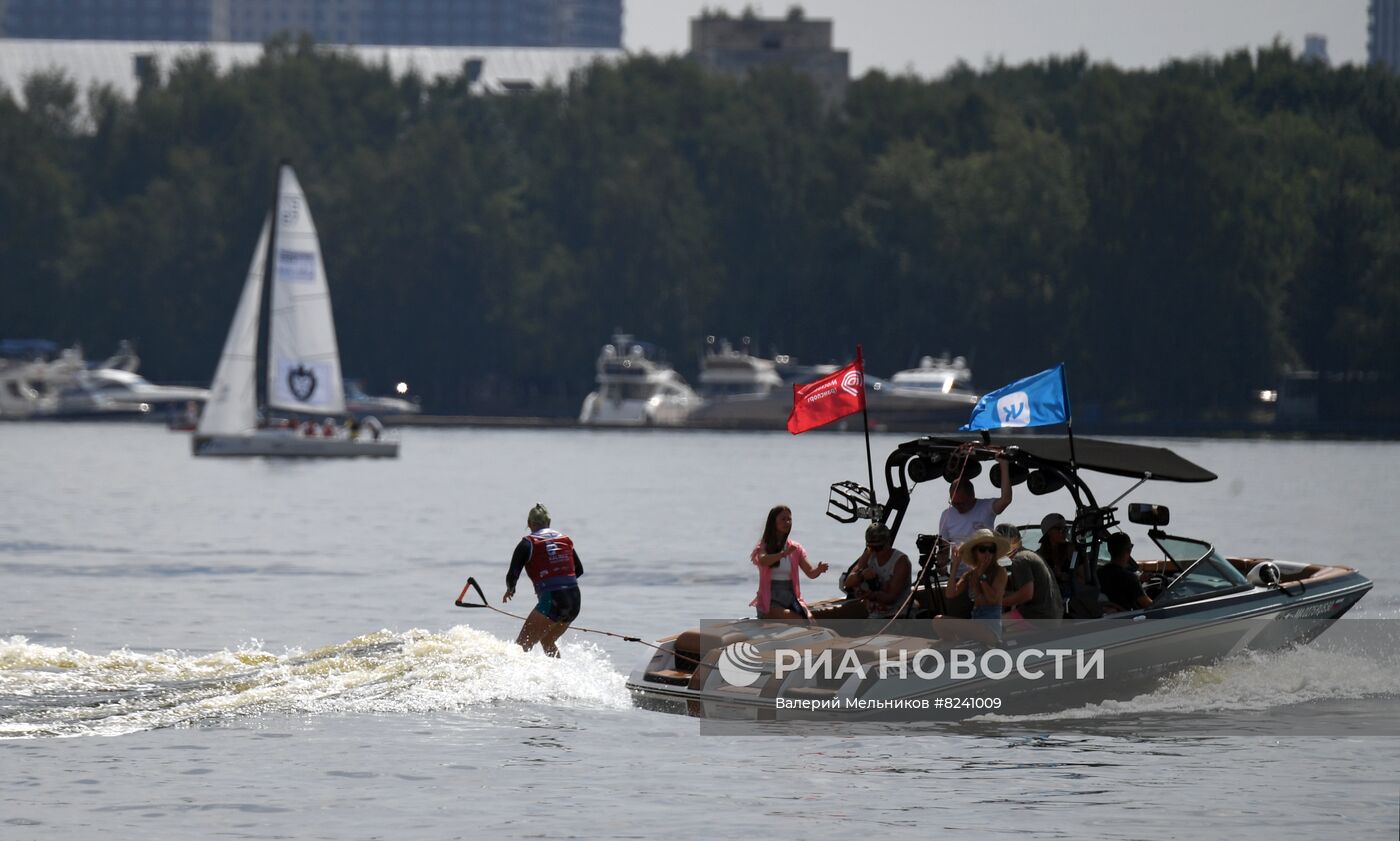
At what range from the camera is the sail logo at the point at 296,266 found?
285 ft

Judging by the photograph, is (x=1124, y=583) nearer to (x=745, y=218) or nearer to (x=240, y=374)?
(x=240, y=374)

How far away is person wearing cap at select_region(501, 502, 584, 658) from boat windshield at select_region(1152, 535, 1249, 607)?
5.85m

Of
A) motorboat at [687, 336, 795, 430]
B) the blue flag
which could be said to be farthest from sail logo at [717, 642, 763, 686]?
motorboat at [687, 336, 795, 430]

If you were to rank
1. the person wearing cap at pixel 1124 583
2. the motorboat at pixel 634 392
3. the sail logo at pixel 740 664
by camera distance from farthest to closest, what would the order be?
the motorboat at pixel 634 392 < the person wearing cap at pixel 1124 583 < the sail logo at pixel 740 664

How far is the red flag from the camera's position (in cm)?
2495

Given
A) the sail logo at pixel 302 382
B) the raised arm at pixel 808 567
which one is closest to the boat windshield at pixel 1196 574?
the raised arm at pixel 808 567

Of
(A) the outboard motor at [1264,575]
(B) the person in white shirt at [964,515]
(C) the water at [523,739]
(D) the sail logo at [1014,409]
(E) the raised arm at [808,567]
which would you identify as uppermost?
(D) the sail logo at [1014,409]

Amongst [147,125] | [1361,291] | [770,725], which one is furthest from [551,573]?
[147,125]

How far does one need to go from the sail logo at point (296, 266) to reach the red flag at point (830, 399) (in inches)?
2494

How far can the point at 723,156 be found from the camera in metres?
136

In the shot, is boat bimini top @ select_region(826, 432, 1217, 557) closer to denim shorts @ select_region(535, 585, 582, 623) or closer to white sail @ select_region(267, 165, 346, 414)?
denim shorts @ select_region(535, 585, 582, 623)

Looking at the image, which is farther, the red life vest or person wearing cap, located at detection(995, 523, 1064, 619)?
the red life vest

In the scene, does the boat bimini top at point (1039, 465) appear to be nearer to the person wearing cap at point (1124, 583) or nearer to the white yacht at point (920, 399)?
the person wearing cap at point (1124, 583)

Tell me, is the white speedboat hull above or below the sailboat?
below
